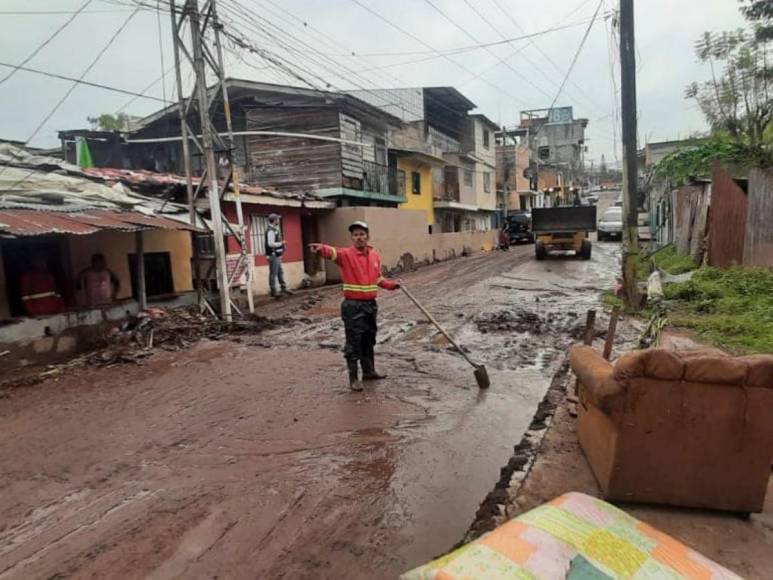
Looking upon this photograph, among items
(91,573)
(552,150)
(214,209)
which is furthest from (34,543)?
(552,150)

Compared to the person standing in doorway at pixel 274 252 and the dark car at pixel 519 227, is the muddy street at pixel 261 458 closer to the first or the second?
the person standing in doorway at pixel 274 252

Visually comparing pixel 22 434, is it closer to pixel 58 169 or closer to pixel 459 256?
pixel 58 169

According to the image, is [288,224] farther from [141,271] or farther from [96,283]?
[96,283]

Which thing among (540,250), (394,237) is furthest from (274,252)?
(540,250)

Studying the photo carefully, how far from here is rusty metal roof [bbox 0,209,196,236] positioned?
22.0 feet

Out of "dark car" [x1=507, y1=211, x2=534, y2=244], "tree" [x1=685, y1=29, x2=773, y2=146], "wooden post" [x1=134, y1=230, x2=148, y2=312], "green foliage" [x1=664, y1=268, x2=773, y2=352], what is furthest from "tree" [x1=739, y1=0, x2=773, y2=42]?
"dark car" [x1=507, y1=211, x2=534, y2=244]

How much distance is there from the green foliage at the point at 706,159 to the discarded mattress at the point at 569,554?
11377mm

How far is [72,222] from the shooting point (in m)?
7.61

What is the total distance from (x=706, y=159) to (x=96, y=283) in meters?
17.4

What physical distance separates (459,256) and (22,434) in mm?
24499

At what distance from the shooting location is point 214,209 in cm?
1002

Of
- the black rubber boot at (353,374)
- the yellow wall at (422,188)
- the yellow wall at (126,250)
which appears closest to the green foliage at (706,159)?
the black rubber boot at (353,374)

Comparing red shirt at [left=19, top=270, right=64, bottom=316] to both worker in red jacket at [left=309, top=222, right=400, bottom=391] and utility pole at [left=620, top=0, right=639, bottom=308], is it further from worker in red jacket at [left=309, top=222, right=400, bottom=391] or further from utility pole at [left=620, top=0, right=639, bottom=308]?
utility pole at [left=620, top=0, right=639, bottom=308]

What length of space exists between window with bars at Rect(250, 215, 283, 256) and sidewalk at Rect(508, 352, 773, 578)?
12.0 metres
